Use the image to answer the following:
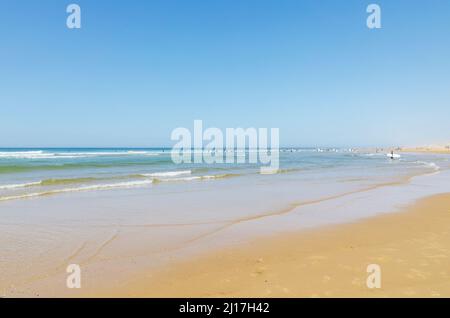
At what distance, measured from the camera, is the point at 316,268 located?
5211 mm

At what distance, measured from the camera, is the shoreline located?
442 cm

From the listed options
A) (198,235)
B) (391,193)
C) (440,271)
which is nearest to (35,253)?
(198,235)

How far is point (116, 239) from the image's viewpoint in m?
7.16

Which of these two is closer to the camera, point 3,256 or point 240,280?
point 240,280

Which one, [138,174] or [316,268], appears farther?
[138,174]

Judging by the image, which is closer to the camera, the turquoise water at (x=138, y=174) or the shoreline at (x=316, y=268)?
the shoreline at (x=316, y=268)

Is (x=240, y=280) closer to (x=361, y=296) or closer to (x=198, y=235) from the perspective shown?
(x=361, y=296)

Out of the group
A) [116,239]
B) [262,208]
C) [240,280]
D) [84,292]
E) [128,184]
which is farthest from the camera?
[128,184]

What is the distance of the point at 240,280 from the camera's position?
15.7ft

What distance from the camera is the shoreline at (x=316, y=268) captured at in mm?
4418

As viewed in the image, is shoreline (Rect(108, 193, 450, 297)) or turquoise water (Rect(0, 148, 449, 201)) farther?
turquoise water (Rect(0, 148, 449, 201))

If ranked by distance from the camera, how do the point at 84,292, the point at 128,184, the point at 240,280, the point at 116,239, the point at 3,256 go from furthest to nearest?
1. the point at 128,184
2. the point at 116,239
3. the point at 3,256
4. the point at 240,280
5. the point at 84,292
